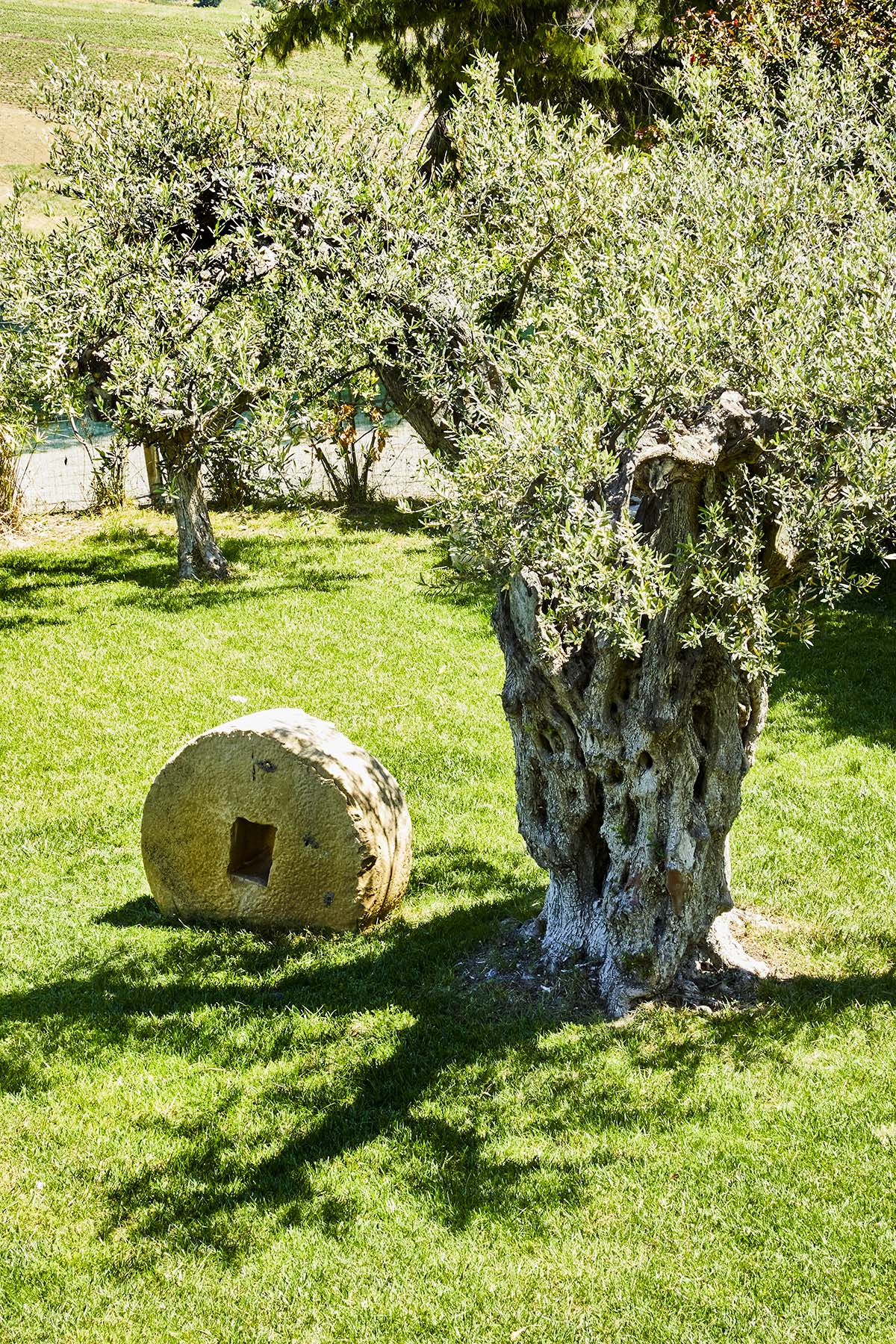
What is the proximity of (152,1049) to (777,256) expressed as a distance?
5.51 meters

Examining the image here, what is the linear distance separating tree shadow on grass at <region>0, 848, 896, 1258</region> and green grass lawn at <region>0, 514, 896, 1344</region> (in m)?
0.02

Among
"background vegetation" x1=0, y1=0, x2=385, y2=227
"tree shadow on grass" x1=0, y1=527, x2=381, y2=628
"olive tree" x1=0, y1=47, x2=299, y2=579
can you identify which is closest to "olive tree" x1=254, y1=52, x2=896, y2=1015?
"olive tree" x1=0, y1=47, x2=299, y2=579

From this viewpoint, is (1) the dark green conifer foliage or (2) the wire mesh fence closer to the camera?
(1) the dark green conifer foliage

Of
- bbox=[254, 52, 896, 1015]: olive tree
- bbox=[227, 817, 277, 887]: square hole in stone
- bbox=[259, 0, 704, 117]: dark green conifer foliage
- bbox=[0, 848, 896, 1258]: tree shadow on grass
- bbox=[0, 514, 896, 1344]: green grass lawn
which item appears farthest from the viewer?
bbox=[259, 0, 704, 117]: dark green conifer foliage

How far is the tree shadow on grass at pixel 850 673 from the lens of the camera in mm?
12211

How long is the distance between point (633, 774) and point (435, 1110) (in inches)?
82.1

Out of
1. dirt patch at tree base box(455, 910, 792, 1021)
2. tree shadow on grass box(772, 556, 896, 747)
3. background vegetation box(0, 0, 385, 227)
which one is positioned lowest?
dirt patch at tree base box(455, 910, 792, 1021)

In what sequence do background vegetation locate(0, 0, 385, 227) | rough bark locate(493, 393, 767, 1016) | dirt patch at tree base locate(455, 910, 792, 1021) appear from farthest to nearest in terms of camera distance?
1. background vegetation locate(0, 0, 385, 227)
2. dirt patch at tree base locate(455, 910, 792, 1021)
3. rough bark locate(493, 393, 767, 1016)

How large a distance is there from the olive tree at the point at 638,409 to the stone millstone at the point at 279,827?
4.05 feet

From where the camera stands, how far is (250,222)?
29.0 ft

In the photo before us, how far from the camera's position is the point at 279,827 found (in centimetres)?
819

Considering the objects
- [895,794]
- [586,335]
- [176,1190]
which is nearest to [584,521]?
[586,335]

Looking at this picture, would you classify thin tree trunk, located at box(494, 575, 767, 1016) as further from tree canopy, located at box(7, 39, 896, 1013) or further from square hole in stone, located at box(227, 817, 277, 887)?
square hole in stone, located at box(227, 817, 277, 887)

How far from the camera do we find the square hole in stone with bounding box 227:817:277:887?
8484 mm
